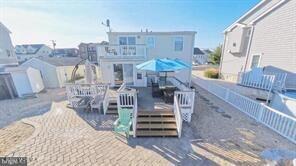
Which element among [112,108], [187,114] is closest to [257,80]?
[187,114]

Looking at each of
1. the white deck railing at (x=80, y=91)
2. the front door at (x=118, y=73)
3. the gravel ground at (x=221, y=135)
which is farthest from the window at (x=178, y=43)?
the white deck railing at (x=80, y=91)

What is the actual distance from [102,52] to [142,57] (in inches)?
126

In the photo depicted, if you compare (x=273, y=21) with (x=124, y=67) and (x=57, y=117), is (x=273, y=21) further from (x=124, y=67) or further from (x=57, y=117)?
(x=57, y=117)

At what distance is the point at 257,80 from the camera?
7.75 m

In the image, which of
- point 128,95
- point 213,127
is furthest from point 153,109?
point 213,127

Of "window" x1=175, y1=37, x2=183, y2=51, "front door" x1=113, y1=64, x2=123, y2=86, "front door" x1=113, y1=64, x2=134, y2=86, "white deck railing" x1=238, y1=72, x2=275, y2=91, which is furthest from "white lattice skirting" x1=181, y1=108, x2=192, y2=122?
"window" x1=175, y1=37, x2=183, y2=51

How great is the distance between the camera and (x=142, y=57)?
1120 centimetres

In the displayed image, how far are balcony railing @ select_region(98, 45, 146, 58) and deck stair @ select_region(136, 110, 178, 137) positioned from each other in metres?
6.11

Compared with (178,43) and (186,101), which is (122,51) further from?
(186,101)

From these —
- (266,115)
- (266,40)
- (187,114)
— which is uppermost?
(266,40)

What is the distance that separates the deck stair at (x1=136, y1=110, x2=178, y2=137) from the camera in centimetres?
554

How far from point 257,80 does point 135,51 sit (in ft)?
27.3

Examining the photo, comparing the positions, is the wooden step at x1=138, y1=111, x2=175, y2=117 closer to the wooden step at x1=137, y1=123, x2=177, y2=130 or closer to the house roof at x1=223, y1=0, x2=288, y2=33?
the wooden step at x1=137, y1=123, x2=177, y2=130

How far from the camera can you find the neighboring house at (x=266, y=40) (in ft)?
30.5
